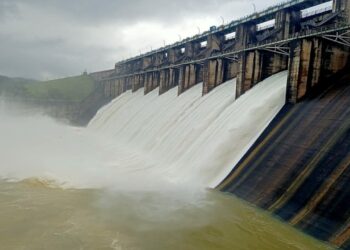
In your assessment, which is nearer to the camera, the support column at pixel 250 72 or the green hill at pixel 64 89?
the support column at pixel 250 72

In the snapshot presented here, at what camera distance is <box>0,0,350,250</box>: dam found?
13883 mm

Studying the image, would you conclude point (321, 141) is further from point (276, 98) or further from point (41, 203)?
point (41, 203)

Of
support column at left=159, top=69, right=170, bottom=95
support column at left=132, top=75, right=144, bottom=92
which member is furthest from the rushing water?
support column at left=132, top=75, right=144, bottom=92

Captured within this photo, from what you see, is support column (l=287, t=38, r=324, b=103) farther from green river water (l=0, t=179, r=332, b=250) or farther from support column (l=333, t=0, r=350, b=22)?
green river water (l=0, t=179, r=332, b=250)

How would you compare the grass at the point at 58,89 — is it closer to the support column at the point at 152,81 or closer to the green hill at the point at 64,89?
the green hill at the point at 64,89

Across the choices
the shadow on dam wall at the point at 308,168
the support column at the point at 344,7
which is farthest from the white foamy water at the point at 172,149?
the support column at the point at 344,7

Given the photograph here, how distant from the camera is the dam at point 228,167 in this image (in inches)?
547

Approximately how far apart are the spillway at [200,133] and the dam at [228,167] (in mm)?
103

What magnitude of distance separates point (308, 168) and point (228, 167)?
5274 millimetres

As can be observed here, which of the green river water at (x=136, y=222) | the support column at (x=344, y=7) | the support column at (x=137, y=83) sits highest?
the support column at (x=344, y=7)

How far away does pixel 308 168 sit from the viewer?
16.2m

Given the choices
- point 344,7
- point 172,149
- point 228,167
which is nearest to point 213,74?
point 172,149

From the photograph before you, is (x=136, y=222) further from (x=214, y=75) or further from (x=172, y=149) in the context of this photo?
(x=214, y=75)

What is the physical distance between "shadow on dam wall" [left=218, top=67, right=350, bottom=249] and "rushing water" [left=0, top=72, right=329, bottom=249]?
772 millimetres
